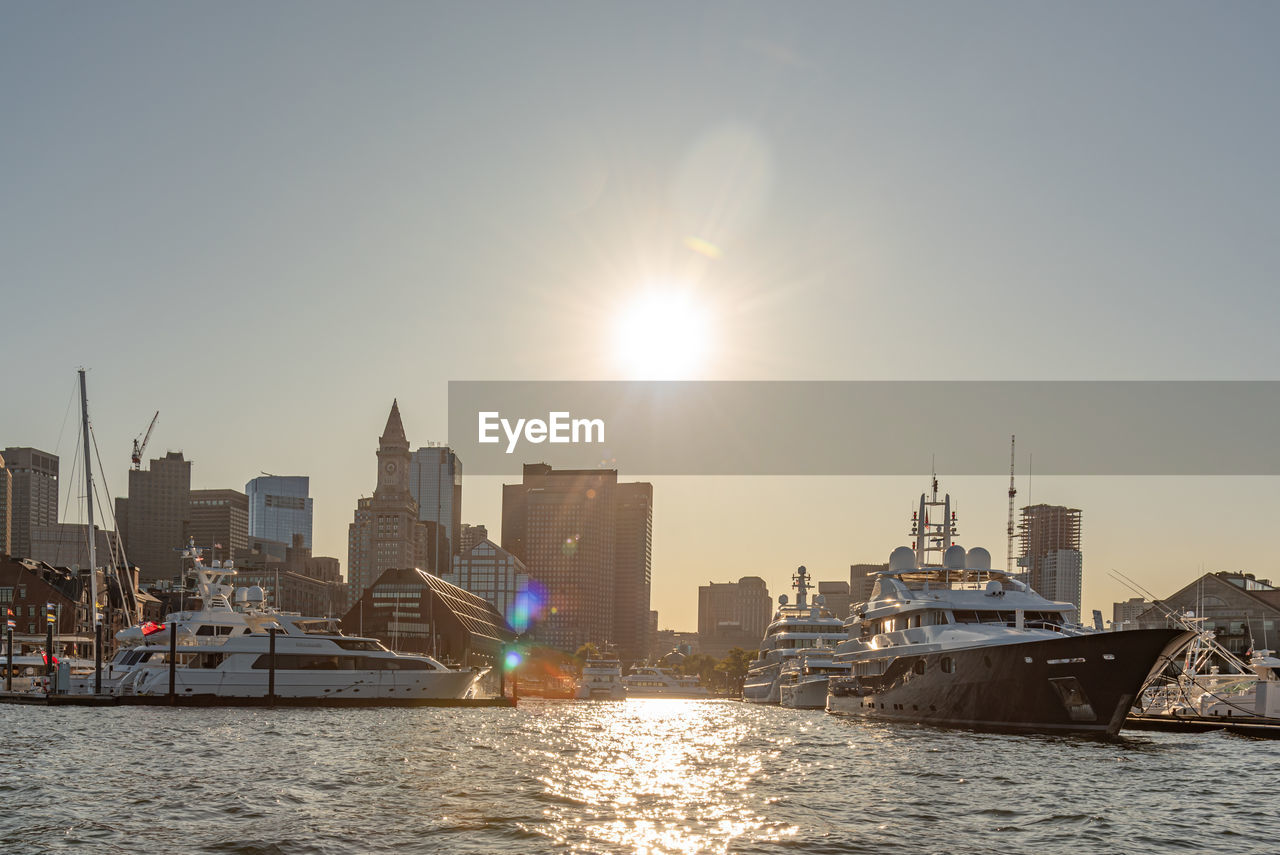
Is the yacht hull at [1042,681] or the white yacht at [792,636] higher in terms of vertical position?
the yacht hull at [1042,681]

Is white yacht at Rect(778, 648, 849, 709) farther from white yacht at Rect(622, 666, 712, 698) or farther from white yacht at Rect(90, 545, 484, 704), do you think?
white yacht at Rect(622, 666, 712, 698)

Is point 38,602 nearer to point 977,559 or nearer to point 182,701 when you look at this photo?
point 182,701

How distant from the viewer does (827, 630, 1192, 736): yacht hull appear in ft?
174

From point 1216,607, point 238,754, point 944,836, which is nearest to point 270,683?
point 238,754

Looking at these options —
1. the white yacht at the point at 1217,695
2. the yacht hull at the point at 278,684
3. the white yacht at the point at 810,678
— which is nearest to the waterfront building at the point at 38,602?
the yacht hull at the point at 278,684

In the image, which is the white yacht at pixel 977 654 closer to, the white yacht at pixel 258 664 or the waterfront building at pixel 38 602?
the white yacht at pixel 258 664

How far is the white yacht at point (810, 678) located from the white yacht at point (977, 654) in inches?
722

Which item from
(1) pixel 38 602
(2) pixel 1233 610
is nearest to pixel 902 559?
(2) pixel 1233 610

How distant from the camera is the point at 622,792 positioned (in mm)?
38094

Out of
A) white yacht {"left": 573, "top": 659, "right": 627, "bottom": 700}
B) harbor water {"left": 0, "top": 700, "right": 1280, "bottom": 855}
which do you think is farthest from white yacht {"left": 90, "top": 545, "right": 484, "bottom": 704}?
white yacht {"left": 573, "top": 659, "right": 627, "bottom": 700}

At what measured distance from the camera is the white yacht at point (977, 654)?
5384 centimetres

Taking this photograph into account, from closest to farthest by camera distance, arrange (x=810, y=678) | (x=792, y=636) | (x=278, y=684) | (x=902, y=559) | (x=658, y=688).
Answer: (x=902, y=559)
(x=278, y=684)
(x=810, y=678)
(x=792, y=636)
(x=658, y=688)

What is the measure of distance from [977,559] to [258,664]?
51.6 m

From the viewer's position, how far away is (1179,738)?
59.7 m
